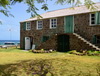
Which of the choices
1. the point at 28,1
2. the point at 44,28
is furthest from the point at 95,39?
the point at 28,1

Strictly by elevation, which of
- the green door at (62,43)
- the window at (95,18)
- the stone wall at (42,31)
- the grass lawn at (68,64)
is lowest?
the grass lawn at (68,64)

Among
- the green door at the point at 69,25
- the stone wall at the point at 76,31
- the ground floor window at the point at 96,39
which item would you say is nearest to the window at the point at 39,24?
the stone wall at the point at 76,31

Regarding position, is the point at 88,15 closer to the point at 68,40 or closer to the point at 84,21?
the point at 84,21

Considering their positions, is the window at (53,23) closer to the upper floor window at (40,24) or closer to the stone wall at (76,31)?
the stone wall at (76,31)

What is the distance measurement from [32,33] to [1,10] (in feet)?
53.5

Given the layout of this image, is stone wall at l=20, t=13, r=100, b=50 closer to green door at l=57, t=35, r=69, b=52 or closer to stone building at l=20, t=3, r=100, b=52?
stone building at l=20, t=3, r=100, b=52

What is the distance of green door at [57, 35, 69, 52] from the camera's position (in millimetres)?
23075

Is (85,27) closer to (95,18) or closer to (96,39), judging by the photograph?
(95,18)

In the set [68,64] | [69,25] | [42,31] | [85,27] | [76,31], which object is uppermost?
[69,25]

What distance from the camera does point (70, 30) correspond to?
22.9m

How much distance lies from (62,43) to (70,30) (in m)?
2.45

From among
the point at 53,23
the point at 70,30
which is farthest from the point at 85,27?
the point at 53,23

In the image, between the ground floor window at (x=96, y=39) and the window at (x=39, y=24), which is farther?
the window at (x=39, y=24)

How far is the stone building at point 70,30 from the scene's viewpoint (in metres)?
20.1
